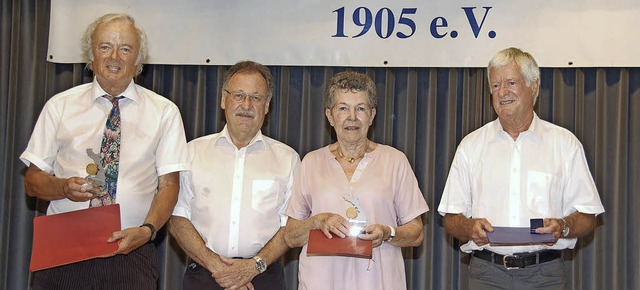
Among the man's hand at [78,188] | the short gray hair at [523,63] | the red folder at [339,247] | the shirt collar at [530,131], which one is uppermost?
the short gray hair at [523,63]

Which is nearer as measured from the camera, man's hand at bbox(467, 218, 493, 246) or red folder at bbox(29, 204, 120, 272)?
red folder at bbox(29, 204, 120, 272)

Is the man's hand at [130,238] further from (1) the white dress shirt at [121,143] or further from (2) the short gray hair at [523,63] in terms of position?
A: (2) the short gray hair at [523,63]

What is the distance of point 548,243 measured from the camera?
3.12 m

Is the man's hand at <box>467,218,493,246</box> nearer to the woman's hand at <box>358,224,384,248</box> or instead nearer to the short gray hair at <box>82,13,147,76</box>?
the woman's hand at <box>358,224,384,248</box>

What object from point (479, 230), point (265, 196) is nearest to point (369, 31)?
point (265, 196)

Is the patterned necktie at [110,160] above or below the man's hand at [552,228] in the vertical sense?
above

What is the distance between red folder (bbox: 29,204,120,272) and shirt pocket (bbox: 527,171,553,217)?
1.81 meters

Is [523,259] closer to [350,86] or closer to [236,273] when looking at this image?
[350,86]

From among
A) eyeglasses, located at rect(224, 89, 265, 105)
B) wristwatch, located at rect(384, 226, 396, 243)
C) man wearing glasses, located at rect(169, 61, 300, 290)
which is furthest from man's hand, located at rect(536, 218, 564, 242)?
eyeglasses, located at rect(224, 89, 265, 105)

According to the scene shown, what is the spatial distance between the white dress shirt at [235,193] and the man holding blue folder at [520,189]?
81cm

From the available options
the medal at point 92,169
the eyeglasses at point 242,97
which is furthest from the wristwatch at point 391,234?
the medal at point 92,169

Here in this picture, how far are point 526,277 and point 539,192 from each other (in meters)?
0.38

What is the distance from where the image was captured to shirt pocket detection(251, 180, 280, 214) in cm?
339

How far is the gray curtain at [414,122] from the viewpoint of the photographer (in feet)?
15.1
